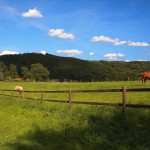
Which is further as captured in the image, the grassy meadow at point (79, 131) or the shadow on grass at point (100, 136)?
the grassy meadow at point (79, 131)

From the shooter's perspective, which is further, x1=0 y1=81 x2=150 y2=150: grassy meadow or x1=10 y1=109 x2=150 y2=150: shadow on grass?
x1=0 y1=81 x2=150 y2=150: grassy meadow

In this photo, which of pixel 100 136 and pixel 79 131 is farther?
pixel 79 131

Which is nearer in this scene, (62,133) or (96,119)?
(62,133)

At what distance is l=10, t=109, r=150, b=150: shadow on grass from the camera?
9859 mm

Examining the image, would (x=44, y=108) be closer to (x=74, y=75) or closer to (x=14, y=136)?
(x=14, y=136)

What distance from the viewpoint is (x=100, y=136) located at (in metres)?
10.8

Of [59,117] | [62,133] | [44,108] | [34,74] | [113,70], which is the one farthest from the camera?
[113,70]

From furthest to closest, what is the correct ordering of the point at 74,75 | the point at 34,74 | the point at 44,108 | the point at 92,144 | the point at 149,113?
the point at 74,75
the point at 34,74
the point at 44,108
the point at 149,113
the point at 92,144

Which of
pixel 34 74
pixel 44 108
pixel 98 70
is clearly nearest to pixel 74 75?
pixel 98 70

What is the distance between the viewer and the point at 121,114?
1312 cm

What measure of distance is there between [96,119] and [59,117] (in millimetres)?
2326

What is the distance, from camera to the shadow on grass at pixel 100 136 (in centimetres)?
986

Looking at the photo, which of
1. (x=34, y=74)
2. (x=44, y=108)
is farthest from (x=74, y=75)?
(x=44, y=108)

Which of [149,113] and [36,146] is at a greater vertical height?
[149,113]
